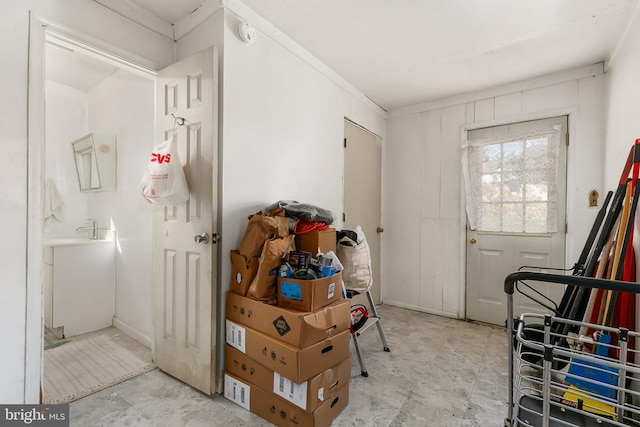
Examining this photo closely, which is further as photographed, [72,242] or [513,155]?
[513,155]

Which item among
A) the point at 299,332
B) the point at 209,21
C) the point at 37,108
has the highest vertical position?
the point at 209,21

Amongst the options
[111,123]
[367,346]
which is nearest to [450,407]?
[367,346]

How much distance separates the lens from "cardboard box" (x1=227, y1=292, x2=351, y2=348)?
4.91ft

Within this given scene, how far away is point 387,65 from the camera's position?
2.73 metres

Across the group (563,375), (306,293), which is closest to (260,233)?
(306,293)

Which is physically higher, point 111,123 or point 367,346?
point 111,123

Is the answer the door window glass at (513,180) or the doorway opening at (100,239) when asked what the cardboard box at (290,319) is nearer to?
the doorway opening at (100,239)

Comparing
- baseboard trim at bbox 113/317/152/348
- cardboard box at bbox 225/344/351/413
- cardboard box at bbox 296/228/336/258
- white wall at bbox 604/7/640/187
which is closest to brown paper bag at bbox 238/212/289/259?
cardboard box at bbox 296/228/336/258

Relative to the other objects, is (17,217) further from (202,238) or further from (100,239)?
(100,239)

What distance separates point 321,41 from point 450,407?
2.79m

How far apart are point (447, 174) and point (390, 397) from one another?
8.18 ft

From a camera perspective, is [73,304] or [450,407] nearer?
[450,407]

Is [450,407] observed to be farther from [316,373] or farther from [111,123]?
[111,123]

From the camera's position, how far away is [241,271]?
71.4 inches
